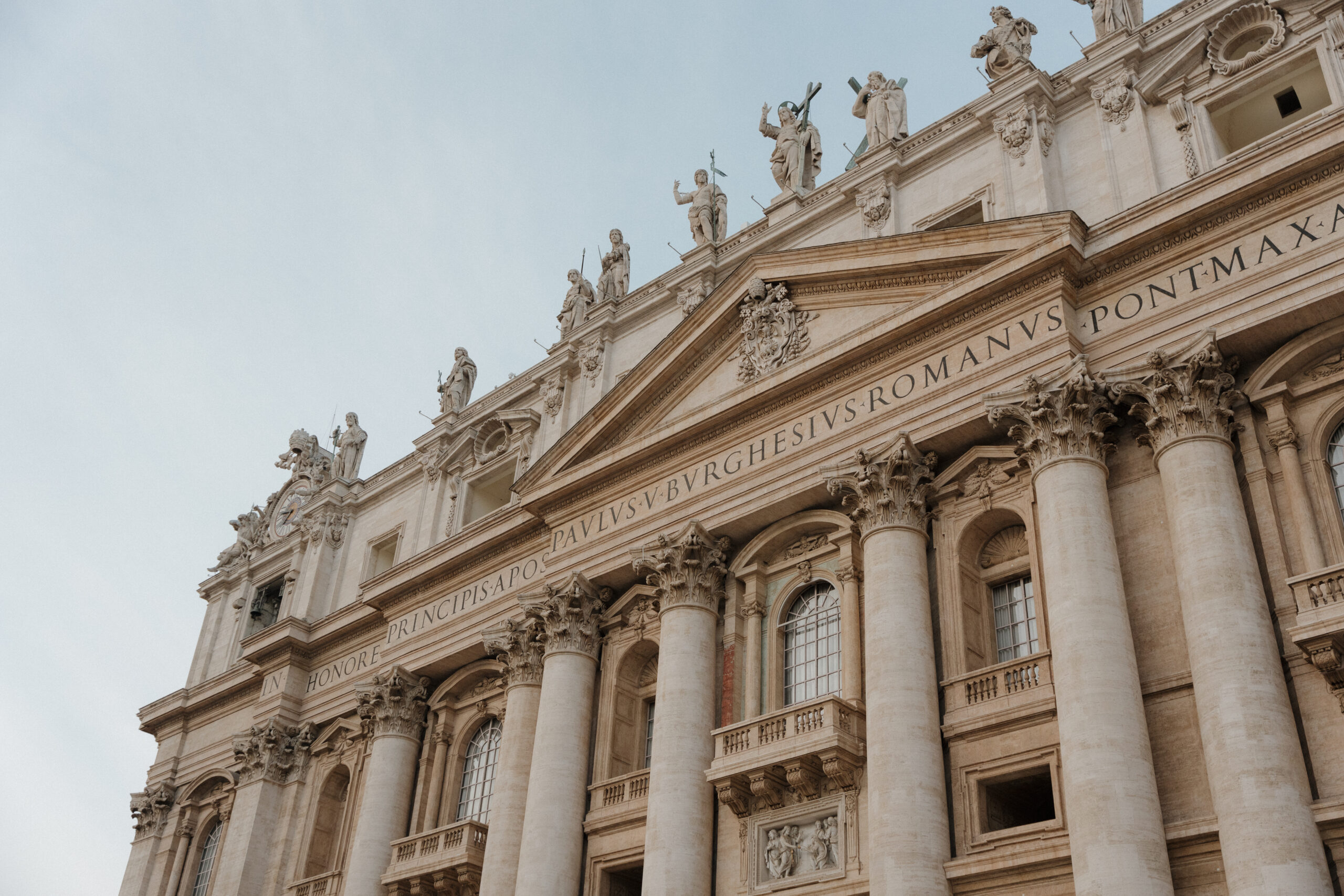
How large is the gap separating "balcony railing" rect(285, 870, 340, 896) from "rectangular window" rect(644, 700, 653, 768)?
8.59m

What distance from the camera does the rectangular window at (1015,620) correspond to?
2019cm

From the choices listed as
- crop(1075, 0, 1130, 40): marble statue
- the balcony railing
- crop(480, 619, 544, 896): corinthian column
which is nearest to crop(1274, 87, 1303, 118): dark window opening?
crop(1075, 0, 1130, 40): marble statue

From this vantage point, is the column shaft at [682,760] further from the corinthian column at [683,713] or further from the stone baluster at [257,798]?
the stone baluster at [257,798]

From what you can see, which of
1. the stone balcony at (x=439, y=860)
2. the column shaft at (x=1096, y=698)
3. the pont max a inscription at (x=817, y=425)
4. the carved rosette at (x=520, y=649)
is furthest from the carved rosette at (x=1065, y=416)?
the stone balcony at (x=439, y=860)

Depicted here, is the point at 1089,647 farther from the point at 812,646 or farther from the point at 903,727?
the point at 812,646

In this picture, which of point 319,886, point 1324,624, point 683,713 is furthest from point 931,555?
point 319,886

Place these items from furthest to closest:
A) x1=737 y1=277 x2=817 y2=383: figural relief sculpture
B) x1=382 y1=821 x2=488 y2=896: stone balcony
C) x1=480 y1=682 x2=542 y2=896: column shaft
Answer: x1=382 y1=821 x2=488 y2=896: stone balcony
x1=737 y1=277 x2=817 y2=383: figural relief sculpture
x1=480 y1=682 x2=542 y2=896: column shaft

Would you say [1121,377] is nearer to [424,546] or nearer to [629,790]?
[629,790]

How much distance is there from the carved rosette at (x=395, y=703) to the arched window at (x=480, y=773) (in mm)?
1398

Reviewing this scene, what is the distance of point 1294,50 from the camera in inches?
836

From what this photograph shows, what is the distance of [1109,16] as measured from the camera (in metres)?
24.1

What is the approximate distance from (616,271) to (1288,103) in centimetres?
1568

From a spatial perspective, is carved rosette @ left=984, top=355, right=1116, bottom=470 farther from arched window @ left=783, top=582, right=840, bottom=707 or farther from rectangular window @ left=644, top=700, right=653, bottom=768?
rectangular window @ left=644, top=700, right=653, bottom=768

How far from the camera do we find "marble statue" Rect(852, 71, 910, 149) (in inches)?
1065
